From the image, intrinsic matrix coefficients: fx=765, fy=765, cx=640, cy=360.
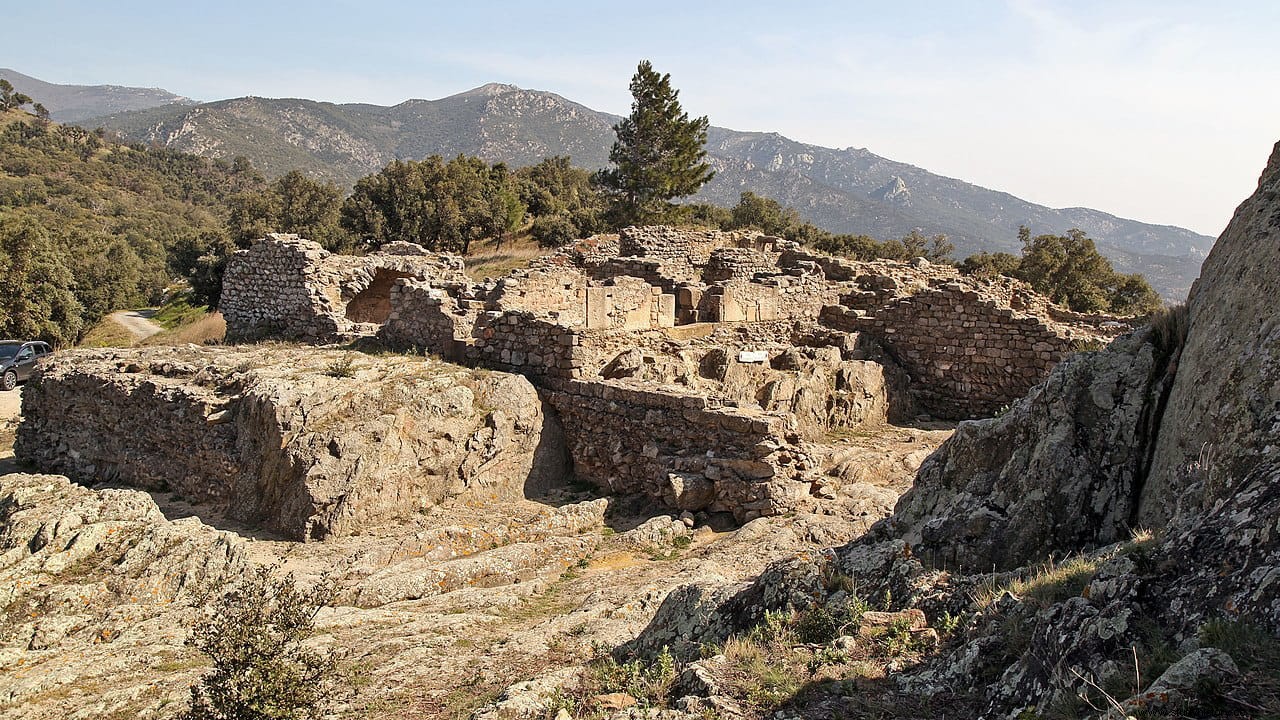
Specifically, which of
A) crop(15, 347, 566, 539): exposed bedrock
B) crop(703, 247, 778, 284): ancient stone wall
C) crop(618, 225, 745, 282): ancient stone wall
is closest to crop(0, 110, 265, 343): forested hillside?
crop(15, 347, 566, 539): exposed bedrock

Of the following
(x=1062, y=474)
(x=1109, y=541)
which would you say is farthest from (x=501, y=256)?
(x=1109, y=541)

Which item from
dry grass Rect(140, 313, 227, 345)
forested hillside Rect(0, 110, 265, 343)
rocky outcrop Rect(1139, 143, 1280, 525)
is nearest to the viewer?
rocky outcrop Rect(1139, 143, 1280, 525)

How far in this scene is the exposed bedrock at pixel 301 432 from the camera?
392 inches

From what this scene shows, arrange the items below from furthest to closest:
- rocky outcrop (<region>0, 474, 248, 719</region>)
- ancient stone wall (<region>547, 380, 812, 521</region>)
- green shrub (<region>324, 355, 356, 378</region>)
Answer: green shrub (<region>324, 355, 356, 378</region>)
ancient stone wall (<region>547, 380, 812, 521</region>)
rocky outcrop (<region>0, 474, 248, 719</region>)

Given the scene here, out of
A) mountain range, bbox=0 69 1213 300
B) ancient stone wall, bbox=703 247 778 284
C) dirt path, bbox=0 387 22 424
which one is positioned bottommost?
dirt path, bbox=0 387 22 424

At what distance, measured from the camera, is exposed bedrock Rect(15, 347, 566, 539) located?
392 inches

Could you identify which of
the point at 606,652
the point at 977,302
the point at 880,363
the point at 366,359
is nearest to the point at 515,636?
the point at 606,652

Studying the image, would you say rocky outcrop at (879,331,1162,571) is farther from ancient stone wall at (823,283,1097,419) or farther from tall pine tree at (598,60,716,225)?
tall pine tree at (598,60,716,225)

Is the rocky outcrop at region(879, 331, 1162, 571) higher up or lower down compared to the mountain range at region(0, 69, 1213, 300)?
lower down

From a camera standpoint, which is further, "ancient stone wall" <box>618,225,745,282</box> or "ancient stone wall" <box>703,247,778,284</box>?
"ancient stone wall" <box>618,225,745,282</box>

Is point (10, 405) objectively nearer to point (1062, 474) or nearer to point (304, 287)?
point (304, 287)

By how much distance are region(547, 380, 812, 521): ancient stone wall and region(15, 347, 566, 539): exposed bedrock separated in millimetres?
675

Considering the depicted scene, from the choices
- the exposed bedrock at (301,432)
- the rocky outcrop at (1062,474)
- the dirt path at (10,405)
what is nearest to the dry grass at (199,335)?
the dirt path at (10,405)

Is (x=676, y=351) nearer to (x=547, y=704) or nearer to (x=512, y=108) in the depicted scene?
(x=547, y=704)
